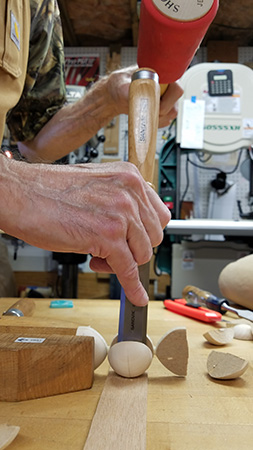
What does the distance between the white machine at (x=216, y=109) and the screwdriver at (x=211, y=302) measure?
106 cm

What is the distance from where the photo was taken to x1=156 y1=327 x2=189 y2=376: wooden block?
1.73 feet

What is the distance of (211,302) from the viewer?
102 cm

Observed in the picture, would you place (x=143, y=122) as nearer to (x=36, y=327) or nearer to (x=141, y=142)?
(x=141, y=142)

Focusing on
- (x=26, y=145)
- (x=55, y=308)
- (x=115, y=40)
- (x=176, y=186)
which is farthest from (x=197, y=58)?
(x=55, y=308)

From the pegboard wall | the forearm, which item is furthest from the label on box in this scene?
the pegboard wall

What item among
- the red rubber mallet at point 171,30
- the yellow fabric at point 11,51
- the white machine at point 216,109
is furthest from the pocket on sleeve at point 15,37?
the white machine at point 216,109

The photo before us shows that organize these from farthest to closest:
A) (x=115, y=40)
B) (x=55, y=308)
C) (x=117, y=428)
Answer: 1. (x=115, y=40)
2. (x=55, y=308)
3. (x=117, y=428)

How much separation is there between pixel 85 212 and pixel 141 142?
0.68 ft

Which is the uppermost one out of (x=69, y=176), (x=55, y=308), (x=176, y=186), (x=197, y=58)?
(x=197, y=58)

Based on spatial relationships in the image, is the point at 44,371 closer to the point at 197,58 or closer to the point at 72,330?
the point at 72,330

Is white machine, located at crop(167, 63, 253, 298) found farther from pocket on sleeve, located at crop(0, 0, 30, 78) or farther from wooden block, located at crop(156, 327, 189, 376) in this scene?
wooden block, located at crop(156, 327, 189, 376)

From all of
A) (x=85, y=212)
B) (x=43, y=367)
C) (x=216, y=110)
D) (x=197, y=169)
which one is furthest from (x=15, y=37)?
(x=197, y=169)

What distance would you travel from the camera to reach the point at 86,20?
2990 mm

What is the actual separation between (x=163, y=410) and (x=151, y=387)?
0.07m
